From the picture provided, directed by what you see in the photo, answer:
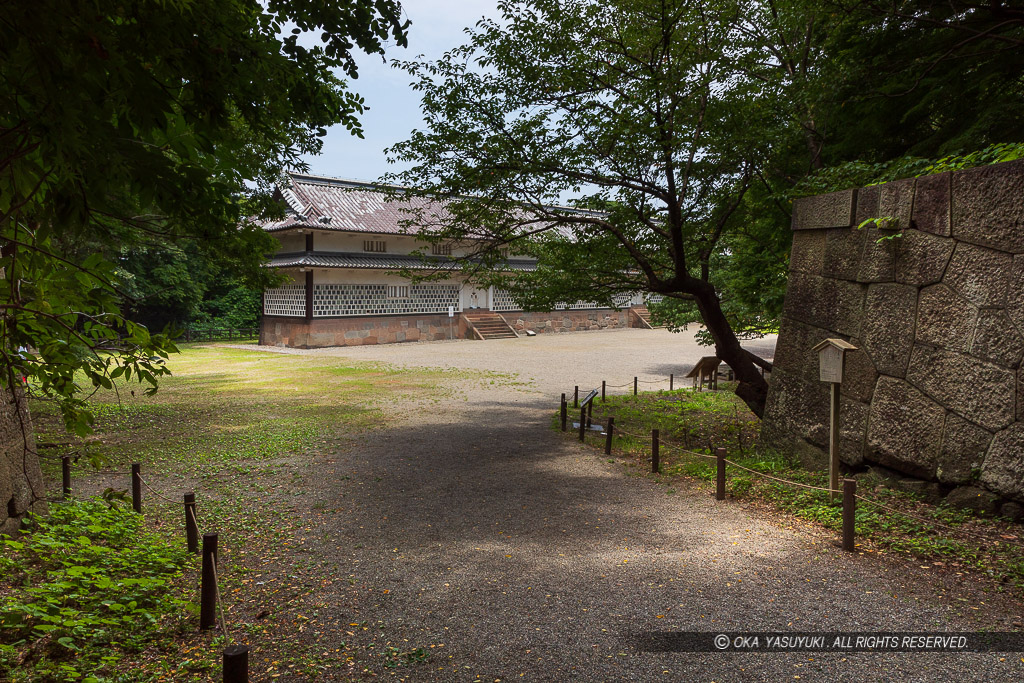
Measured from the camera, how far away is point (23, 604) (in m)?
4.05

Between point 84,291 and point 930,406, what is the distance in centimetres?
690

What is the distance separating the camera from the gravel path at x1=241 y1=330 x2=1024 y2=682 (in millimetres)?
3674

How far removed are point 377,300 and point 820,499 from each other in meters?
23.7

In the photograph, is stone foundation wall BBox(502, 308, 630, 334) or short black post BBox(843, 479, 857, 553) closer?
short black post BBox(843, 479, 857, 553)

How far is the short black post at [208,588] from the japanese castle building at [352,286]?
19.8 meters

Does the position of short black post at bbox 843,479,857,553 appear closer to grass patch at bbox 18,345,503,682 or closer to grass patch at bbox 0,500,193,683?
grass patch at bbox 18,345,503,682

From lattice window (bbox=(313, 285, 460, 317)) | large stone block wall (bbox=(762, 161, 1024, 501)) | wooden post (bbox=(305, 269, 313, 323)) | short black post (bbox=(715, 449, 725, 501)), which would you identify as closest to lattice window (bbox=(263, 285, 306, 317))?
wooden post (bbox=(305, 269, 313, 323))

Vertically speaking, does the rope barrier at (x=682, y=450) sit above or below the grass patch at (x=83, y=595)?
above

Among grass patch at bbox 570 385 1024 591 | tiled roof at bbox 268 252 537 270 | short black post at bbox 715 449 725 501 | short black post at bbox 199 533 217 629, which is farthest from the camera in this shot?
tiled roof at bbox 268 252 537 270

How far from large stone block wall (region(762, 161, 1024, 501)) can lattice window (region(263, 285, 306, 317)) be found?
71.6 feet

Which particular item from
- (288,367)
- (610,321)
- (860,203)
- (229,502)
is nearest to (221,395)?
(288,367)

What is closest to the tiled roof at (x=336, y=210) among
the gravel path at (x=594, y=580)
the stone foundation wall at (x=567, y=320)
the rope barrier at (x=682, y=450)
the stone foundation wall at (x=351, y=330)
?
the stone foundation wall at (x=351, y=330)

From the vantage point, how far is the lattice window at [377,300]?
86.0 ft

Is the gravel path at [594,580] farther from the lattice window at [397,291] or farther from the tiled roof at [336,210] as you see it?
the lattice window at [397,291]
